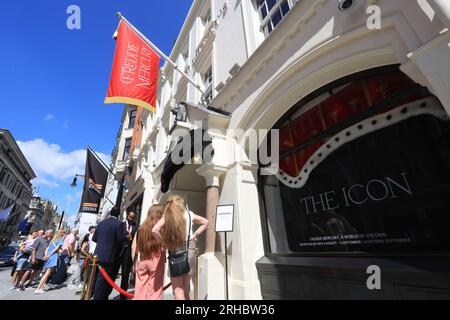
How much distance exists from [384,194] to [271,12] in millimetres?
4990

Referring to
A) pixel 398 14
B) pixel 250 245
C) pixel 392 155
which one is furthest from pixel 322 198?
pixel 398 14

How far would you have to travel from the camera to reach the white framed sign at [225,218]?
3.50 m

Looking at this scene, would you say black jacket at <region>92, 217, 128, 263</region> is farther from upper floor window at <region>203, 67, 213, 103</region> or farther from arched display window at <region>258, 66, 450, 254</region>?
upper floor window at <region>203, 67, 213, 103</region>

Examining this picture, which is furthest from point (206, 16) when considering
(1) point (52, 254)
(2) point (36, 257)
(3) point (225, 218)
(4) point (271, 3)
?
(2) point (36, 257)

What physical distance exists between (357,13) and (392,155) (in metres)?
1.97

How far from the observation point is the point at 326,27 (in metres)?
3.18

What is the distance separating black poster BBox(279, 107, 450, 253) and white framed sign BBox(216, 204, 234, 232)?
1.24 meters

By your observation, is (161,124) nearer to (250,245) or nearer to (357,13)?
(250,245)

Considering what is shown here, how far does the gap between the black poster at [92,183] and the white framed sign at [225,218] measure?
934 cm

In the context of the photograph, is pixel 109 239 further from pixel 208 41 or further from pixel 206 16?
pixel 206 16

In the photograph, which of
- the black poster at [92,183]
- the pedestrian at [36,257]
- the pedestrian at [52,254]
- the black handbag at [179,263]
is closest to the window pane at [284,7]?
the black handbag at [179,263]

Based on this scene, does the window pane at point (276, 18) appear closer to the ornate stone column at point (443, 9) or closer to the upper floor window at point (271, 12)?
the upper floor window at point (271, 12)

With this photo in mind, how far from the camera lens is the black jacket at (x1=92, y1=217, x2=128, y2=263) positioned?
400 centimetres

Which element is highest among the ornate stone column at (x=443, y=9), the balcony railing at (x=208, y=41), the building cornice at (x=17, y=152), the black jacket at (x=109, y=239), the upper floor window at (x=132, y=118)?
the building cornice at (x=17, y=152)
